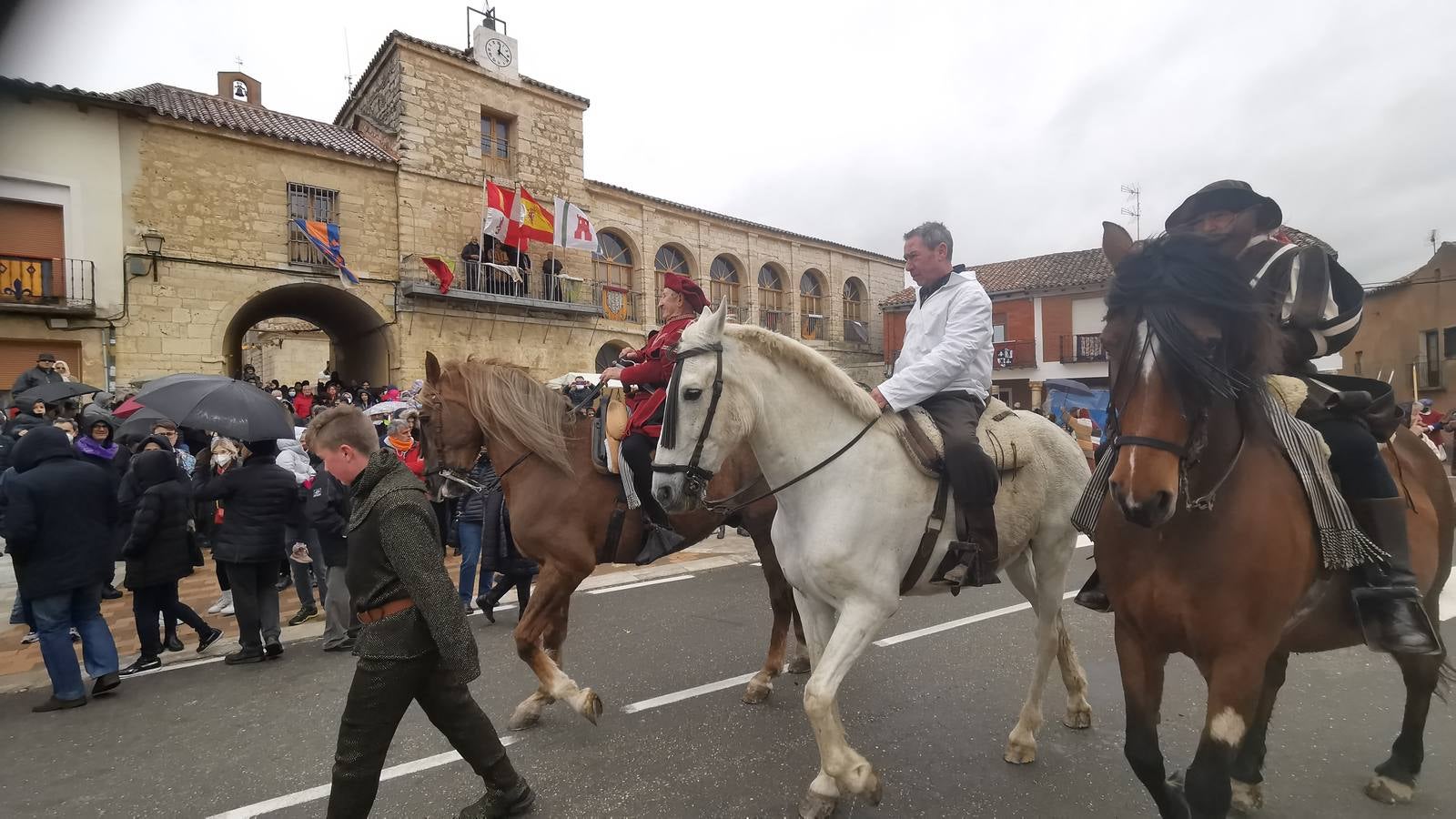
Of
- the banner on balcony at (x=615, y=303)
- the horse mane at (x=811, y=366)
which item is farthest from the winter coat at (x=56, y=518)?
the banner on balcony at (x=615, y=303)

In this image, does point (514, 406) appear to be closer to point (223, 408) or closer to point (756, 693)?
point (756, 693)

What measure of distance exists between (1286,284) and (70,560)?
6.74 metres

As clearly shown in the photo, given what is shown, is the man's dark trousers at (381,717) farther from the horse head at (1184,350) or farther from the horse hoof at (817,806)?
the horse head at (1184,350)

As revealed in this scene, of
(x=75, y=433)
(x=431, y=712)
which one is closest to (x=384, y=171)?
(x=75, y=433)

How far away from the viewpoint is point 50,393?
804cm

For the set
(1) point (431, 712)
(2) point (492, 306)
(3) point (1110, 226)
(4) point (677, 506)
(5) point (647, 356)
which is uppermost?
(2) point (492, 306)

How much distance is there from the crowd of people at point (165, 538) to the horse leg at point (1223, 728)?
119 inches

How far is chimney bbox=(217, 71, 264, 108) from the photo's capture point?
26.6 meters

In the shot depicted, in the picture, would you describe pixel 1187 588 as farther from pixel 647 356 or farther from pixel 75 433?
pixel 75 433

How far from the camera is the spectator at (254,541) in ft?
17.3

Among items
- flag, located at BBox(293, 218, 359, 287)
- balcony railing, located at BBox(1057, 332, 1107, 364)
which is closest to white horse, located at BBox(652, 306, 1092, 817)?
flag, located at BBox(293, 218, 359, 287)

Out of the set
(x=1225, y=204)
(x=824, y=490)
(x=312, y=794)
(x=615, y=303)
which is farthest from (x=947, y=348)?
(x=615, y=303)

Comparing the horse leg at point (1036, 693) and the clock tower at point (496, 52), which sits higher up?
the clock tower at point (496, 52)

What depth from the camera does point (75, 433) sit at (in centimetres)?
754
